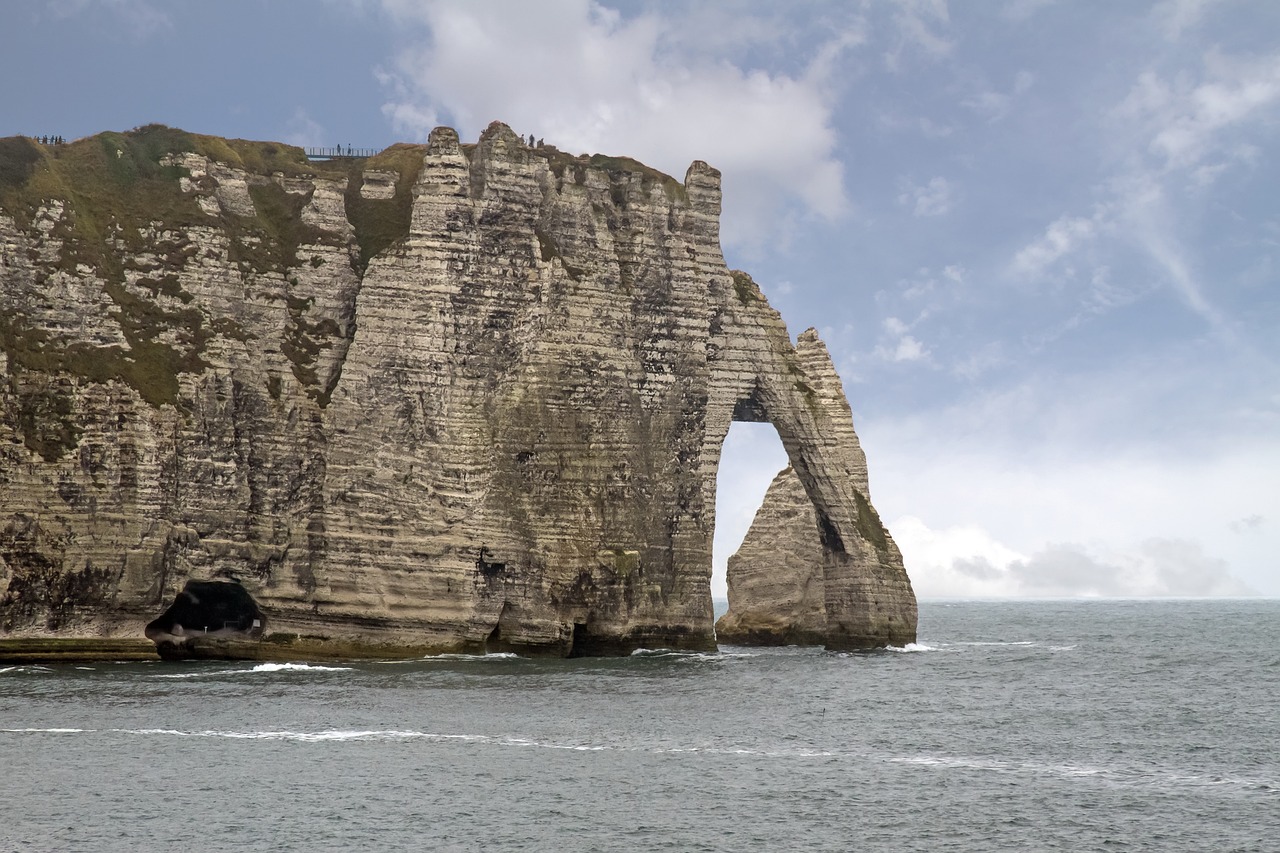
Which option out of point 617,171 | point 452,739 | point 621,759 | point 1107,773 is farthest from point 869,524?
point 621,759

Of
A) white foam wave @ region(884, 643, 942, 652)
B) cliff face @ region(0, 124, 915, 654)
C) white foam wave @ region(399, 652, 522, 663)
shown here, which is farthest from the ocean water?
white foam wave @ region(884, 643, 942, 652)

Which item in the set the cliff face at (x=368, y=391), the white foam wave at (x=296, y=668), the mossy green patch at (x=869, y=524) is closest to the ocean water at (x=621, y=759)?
the white foam wave at (x=296, y=668)

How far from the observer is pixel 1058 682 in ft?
223

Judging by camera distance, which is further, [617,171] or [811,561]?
[811,561]

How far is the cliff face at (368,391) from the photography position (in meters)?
70.7

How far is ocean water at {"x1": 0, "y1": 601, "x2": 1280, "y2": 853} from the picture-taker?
34.2 metres

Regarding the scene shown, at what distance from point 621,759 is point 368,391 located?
118 feet

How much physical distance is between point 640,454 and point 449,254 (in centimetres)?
1377

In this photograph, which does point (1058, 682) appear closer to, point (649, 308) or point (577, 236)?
point (649, 308)

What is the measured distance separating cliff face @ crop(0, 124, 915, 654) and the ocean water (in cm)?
571

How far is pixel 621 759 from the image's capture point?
43.1 m

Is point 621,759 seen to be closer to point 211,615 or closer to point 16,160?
point 211,615

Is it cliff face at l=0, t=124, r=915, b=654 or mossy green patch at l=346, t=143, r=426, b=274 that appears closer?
cliff face at l=0, t=124, r=915, b=654

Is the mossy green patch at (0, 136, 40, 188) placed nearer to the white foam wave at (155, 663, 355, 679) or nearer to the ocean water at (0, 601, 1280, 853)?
the ocean water at (0, 601, 1280, 853)
